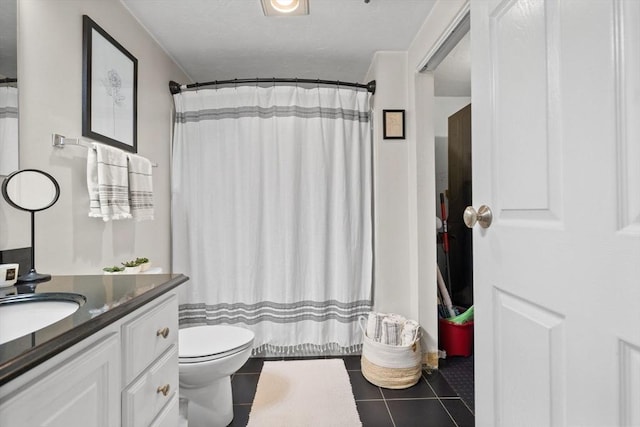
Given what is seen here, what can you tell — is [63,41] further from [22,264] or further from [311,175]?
[311,175]

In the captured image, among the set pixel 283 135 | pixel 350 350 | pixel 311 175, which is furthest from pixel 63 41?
pixel 350 350

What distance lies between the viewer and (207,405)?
1.65m

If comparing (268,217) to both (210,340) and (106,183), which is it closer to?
(210,340)

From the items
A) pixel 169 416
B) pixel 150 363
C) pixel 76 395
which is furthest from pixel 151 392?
pixel 76 395

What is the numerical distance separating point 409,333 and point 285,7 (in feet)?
7.00

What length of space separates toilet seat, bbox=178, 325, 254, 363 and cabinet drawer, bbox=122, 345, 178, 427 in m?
0.36

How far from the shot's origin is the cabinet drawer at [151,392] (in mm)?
860

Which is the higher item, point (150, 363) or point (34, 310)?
point (34, 310)

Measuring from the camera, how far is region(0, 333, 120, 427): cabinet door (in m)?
0.54

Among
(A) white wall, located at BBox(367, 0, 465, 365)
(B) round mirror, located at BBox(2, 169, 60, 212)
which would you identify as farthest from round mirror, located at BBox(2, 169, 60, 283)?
(A) white wall, located at BBox(367, 0, 465, 365)

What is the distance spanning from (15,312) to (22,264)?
1.32 feet

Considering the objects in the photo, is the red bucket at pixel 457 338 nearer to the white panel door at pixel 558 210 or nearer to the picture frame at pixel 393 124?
the picture frame at pixel 393 124

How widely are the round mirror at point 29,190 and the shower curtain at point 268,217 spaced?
4.11 ft

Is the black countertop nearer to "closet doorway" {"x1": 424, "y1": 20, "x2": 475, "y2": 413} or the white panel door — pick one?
the white panel door
